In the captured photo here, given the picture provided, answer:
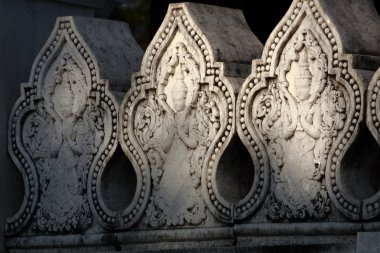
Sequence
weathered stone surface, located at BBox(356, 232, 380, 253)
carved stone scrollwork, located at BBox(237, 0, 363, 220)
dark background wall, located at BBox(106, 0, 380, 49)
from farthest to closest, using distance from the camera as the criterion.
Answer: dark background wall, located at BBox(106, 0, 380, 49) < carved stone scrollwork, located at BBox(237, 0, 363, 220) < weathered stone surface, located at BBox(356, 232, 380, 253)

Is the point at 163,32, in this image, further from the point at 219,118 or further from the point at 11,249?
the point at 11,249

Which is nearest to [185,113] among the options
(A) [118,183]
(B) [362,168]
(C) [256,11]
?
(A) [118,183]

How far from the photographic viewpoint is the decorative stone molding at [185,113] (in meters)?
14.6

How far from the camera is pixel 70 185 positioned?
1581 cm

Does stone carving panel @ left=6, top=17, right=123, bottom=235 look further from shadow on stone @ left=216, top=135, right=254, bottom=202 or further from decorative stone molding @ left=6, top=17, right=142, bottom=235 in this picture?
shadow on stone @ left=216, top=135, right=254, bottom=202

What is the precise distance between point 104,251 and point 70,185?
718 millimetres

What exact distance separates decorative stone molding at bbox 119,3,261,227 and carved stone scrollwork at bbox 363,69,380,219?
1370 mm

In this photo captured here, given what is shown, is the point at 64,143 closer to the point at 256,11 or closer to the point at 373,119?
the point at 373,119

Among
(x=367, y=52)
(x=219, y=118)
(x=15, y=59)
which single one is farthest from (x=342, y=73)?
(x=15, y=59)

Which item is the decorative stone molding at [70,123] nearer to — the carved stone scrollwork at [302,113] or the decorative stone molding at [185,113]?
the decorative stone molding at [185,113]

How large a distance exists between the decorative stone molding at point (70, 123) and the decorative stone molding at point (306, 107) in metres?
1.66

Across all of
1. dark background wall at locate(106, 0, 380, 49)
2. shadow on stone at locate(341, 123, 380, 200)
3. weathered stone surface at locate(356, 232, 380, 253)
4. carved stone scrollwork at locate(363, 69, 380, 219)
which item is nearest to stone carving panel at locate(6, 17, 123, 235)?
shadow on stone at locate(341, 123, 380, 200)

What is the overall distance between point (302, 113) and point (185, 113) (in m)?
1.22

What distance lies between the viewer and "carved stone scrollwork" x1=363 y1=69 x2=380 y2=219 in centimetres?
1339
